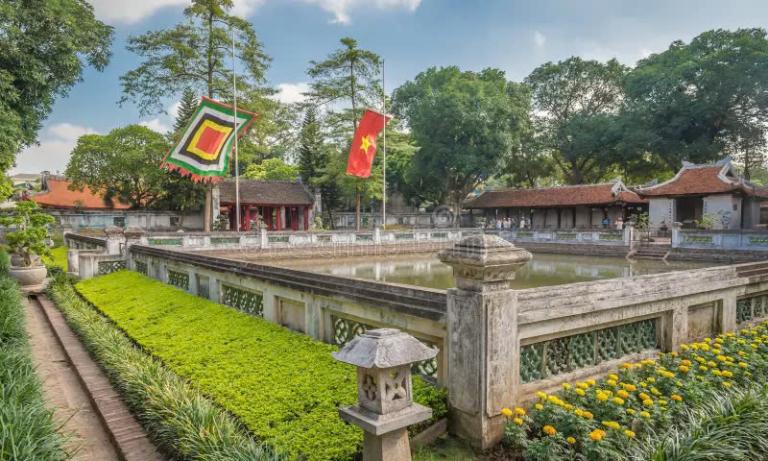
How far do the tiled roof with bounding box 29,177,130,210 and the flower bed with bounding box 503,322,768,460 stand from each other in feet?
123

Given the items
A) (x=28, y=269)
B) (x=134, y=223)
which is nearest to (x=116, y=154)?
(x=134, y=223)

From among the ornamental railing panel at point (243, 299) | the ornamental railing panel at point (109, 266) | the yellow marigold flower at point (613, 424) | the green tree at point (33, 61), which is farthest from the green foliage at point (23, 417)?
the green tree at point (33, 61)

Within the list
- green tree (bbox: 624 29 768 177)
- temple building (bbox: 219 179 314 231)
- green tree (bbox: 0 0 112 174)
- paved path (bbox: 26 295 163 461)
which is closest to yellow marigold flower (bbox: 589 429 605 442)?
paved path (bbox: 26 295 163 461)

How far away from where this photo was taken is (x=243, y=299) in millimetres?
8062

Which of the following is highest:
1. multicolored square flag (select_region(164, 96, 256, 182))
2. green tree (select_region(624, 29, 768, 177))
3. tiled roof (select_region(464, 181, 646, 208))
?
green tree (select_region(624, 29, 768, 177))

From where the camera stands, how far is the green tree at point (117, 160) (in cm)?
3088

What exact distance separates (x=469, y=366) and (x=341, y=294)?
2.00 meters

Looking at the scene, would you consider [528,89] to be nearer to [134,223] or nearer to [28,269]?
[134,223]

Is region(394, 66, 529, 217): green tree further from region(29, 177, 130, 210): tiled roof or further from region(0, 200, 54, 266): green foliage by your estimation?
region(0, 200, 54, 266): green foliage

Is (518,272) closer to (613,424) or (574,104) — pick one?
(613,424)

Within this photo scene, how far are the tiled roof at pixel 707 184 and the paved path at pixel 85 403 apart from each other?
30133 millimetres

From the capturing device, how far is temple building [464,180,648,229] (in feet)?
110

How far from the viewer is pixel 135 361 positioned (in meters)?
5.95

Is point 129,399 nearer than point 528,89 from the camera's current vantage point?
Yes
